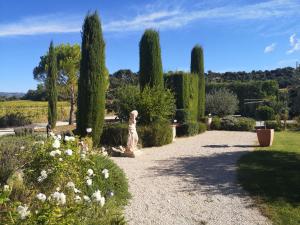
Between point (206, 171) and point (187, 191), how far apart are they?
2018mm

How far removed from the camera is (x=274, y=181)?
7.94 m

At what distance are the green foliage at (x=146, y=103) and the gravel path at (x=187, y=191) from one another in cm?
305

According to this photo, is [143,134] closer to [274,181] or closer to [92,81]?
[92,81]

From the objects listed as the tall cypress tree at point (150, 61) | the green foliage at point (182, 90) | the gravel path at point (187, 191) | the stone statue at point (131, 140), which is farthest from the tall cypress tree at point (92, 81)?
the green foliage at point (182, 90)

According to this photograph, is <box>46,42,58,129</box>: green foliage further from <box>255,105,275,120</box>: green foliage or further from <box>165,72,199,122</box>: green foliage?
<box>255,105,275,120</box>: green foliage

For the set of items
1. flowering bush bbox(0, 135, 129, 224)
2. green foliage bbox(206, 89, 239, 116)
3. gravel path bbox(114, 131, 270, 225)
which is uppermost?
green foliage bbox(206, 89, 239, 116)

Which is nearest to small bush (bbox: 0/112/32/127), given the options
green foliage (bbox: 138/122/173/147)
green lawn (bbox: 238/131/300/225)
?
green foliage (bbox: 138/122/173/147)

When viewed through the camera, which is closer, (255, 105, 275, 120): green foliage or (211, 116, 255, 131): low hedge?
(211, 116, 255, 131): low hedge

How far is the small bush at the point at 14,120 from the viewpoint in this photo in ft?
99.0

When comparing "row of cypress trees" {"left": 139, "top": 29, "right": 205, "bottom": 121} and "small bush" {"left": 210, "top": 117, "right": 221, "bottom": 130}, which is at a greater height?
"row of cypress trees" {"left": 139, "top": 29, "right": 205, "bottom": 121}

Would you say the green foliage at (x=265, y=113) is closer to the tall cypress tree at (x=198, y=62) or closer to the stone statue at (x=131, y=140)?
the tall cypress tree at (x=198, y=62)

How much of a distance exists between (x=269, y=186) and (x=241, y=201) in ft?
4.08

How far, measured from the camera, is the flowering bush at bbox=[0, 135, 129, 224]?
3402 millimetres

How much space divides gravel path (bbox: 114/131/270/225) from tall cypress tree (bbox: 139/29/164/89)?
5.05 m
